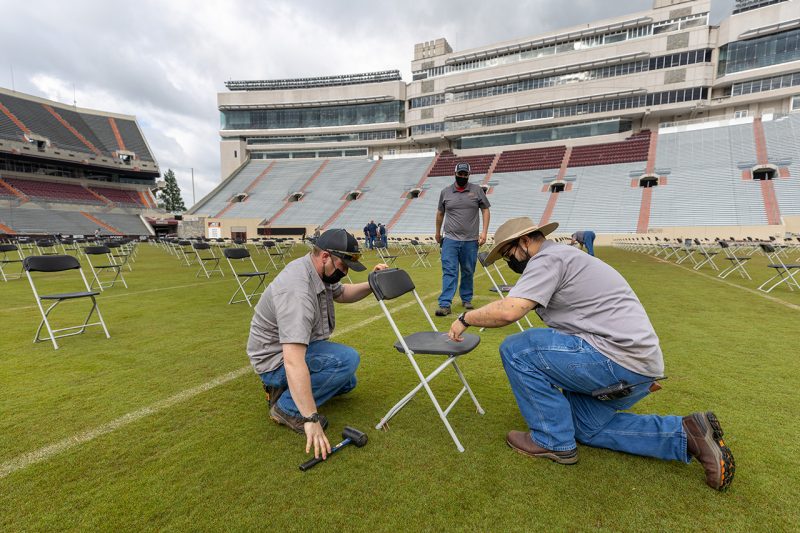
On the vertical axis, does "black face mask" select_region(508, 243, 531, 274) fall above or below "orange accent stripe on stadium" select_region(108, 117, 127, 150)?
below

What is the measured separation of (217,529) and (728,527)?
238 centimetres

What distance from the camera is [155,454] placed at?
2289 mm

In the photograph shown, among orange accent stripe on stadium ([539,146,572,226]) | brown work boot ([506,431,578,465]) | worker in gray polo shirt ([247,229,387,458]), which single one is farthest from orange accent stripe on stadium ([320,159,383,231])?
brown work boot ([506,431,578,465])

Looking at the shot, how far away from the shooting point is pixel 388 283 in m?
2.60

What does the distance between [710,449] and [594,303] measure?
0.93 meters

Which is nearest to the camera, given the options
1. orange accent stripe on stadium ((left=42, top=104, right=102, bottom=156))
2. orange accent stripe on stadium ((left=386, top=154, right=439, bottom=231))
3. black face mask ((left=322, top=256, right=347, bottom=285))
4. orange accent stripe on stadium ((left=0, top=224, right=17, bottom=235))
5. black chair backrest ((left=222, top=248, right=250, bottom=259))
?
black face mask ((left=322, top=256, right=347, bottom=285))

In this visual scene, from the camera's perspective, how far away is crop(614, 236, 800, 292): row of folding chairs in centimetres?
905

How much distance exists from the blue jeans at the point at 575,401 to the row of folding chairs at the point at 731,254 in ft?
24.3

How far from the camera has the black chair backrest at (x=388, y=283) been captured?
2.45 meters

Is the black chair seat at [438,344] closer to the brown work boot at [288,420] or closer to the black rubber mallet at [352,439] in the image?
the black rubber mallet at [352,439]

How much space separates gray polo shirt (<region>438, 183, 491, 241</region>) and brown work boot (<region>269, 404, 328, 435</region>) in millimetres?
3755

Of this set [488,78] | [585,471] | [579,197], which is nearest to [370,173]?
[488,78]

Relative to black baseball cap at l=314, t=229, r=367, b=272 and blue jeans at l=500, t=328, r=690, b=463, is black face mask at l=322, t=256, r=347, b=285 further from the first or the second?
blue jeans at l=500, t=328, r=690, b=463

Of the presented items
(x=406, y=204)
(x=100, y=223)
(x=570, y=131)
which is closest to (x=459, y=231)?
(x=406, y=204)
